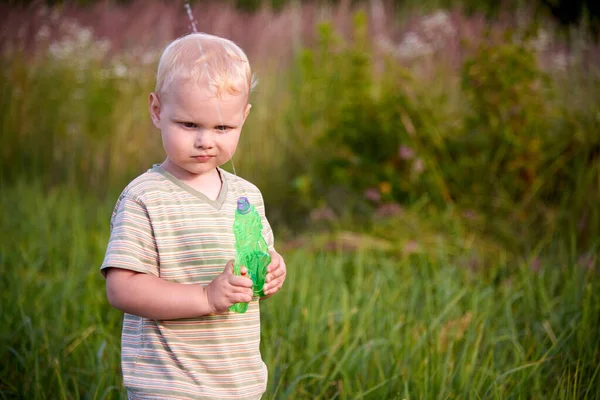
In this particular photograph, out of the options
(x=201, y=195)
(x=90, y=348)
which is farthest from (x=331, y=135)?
(x=201, y=195)

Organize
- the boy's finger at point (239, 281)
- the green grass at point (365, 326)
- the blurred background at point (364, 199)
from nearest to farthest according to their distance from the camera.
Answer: the boy's finger at point (239, 281) < the green grass at point (365, 326) < the blurred background at point (364, 199)

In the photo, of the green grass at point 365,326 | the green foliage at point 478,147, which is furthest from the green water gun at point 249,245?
the green foliage at point 478,147

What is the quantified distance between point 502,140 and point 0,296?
10.3 feet

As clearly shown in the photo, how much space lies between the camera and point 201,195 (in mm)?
1573

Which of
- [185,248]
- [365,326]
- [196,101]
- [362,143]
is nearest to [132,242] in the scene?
[185,248]

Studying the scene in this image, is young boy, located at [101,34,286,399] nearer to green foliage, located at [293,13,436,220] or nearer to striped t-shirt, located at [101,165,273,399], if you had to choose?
striped t-shirt, located at [101,165,273,399]

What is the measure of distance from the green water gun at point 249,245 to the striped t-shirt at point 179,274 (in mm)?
109

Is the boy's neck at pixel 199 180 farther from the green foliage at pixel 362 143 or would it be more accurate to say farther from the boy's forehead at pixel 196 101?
the green foliage at pixel 362 143

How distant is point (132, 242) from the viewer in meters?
1.49

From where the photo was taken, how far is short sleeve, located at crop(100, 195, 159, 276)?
147 cm

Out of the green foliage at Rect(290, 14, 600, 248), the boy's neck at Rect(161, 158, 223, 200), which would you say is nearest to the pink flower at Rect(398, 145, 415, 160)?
the green foliage at Rect(290, 14, 600, 248)

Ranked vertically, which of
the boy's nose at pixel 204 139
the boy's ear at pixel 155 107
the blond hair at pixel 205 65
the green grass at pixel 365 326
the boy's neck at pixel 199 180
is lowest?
the green grass at pixel 365 326

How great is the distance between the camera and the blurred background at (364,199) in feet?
8.15

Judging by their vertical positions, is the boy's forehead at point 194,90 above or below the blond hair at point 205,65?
below
